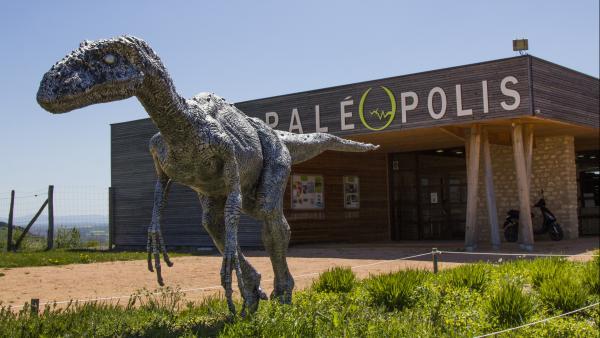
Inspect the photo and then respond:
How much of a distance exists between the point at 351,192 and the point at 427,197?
9.41ft

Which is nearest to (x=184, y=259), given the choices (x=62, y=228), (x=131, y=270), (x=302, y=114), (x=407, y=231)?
(x=131, y=270)

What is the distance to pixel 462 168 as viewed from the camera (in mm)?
20422

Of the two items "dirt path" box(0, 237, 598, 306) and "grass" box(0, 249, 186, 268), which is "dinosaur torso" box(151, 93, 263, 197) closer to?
"dirt path" box(0, 237, 598, 306)

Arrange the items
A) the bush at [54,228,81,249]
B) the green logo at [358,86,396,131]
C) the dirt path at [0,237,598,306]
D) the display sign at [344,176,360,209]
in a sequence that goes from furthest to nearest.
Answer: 1. the display sign at [344,176,360,209]
2. the bush at [54,228,81,249]
3. the green logo at [358,86,396,131]
4. the dirt path at [0,237,598,306]

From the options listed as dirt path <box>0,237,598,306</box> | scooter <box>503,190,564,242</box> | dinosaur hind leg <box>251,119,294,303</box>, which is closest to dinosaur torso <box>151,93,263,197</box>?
dinosaur hind leg <box>251,119,294,303</box>

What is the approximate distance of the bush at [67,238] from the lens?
18.6 metres

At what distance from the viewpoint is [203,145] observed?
498 centimetres

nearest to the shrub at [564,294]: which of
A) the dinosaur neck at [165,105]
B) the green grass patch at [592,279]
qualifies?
the green grass patch at [592,279]

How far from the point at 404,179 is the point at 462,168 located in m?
1.94

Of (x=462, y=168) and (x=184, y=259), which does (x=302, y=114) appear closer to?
(x=184, y=259)

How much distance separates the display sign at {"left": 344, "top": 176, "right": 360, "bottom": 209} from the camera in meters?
19.8

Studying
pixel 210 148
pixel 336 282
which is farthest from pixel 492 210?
pixel 210 148

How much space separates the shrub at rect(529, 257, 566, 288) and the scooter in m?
7.84

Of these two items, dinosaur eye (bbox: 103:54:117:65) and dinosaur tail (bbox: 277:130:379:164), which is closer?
dinosaur eye (bbox: 103:54:117:65)
